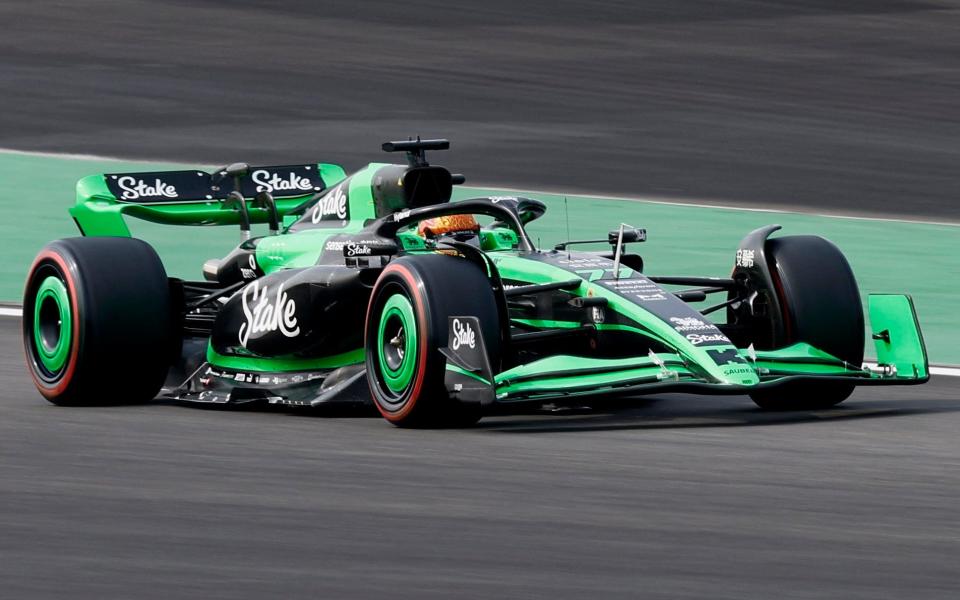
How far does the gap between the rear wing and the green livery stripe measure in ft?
4.59

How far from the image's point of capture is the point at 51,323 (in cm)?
1106

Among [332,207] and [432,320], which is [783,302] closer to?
[432,320]

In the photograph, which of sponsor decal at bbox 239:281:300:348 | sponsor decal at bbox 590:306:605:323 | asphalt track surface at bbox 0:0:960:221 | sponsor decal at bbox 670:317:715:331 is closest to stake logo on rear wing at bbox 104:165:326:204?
sponsor decal at bbox 239:281:300:348

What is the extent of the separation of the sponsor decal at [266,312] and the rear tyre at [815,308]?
241 centimetres

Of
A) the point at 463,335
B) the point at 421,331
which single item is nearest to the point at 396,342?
the point at 421,331

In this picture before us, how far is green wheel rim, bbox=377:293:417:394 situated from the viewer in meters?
9.53

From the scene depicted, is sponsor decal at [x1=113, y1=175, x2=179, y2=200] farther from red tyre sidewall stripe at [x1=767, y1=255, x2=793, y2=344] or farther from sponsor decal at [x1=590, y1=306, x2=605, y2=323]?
red tyre sidewall stripe at [x1=767, y1=255, x2=793, y2=344]

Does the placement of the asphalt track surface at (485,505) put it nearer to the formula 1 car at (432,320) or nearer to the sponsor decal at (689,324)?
the formula 1 car at (432,320)

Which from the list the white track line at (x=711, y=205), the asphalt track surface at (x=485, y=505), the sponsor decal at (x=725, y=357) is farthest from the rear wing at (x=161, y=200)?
the white track line at (x=711, y=205)

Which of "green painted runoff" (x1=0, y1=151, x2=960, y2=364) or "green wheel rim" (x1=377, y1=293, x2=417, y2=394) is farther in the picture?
"green painted runoff" (x1=0, y1=151, x2=960, y2=364)

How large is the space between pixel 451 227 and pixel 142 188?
7.66ft

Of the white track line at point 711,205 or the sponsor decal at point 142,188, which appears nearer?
the sponsor decal at point 142,188

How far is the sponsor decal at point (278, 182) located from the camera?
1264cm

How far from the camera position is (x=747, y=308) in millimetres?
10625
